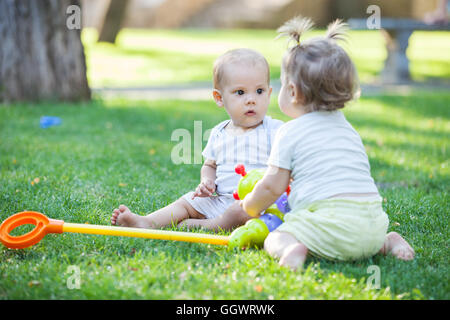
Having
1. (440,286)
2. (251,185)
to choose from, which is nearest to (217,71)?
(251,185)

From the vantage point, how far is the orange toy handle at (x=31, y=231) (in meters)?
2.35

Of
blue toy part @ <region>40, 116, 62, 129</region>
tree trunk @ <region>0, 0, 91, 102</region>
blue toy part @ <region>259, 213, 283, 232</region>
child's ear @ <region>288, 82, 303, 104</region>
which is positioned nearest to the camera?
child's ear @ <region>288, 82, 303, 104</region>

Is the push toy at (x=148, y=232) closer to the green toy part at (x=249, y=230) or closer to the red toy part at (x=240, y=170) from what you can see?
the green toy part at (x=249, y=230)

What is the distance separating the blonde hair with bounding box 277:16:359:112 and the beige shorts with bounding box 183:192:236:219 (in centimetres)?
81

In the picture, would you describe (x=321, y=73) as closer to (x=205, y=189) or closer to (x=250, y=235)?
(x=250, y=235)

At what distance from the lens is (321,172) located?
2.28 m

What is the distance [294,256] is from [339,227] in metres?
0.22

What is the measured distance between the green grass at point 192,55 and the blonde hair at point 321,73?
17.2ft

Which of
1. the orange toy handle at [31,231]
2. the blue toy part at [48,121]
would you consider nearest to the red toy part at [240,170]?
the orange toy handle at [31,231]

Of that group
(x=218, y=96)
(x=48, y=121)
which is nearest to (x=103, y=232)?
(x=218, y=96)

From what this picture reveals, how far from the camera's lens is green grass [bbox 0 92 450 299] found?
205 cm

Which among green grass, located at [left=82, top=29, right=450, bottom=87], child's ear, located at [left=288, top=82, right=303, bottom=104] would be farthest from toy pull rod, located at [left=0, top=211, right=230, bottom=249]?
green grass, located at [left=82, top=29, right=450, bottom=87]

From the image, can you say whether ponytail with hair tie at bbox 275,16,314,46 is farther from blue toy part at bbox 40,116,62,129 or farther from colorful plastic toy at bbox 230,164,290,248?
blue toy part at bbox 40,116,62,129
